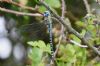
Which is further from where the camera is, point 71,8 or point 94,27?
point 71,8

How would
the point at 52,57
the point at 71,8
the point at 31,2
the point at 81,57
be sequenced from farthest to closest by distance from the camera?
the point at 71,8 → the point at 31,2 → the point at 81,57 → the point at 52,57

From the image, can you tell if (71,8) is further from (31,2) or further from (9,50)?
(9,50)

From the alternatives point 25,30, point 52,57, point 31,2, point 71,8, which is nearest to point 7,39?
point 71,8

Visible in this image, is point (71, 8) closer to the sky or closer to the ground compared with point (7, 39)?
closer to the sky

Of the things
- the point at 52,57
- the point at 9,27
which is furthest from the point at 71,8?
the point at 52,57

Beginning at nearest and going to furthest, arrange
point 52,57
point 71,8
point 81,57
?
point 52,57 < point 81,57 < point 71,8

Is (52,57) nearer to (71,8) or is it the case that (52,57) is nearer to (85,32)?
(85,32)

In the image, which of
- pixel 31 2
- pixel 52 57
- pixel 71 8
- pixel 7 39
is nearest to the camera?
pixel 52 57

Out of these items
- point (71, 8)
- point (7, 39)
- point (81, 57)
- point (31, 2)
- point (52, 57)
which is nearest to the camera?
point (52, 57)

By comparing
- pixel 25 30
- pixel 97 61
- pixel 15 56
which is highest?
pixel 25 30
